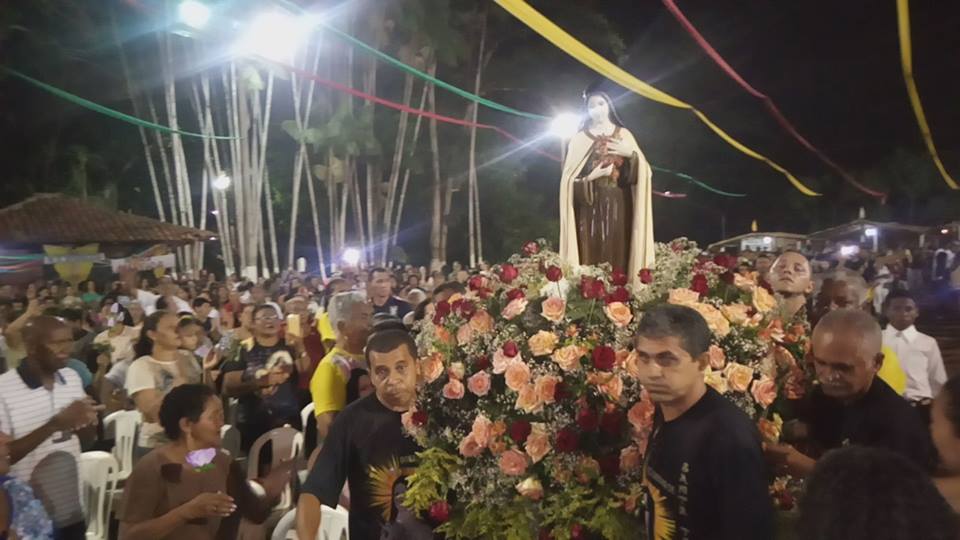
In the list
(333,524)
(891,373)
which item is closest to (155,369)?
(333,524)

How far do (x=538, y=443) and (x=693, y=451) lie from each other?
841 mm

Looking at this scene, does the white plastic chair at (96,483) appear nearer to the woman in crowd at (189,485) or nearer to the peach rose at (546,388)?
the woman in crowd at (189,485)

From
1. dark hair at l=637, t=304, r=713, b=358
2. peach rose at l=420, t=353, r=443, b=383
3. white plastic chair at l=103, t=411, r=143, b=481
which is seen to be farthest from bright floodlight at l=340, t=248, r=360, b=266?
dark hair at l=637, t=304, r=713, b=358

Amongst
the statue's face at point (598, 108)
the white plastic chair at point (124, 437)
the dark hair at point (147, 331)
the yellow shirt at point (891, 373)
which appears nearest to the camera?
the yellow shirt at point (891, 373)

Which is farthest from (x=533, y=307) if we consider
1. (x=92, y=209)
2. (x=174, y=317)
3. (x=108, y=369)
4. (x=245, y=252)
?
(x=245, y=252)

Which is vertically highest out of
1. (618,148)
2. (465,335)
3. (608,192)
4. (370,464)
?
(618,148)

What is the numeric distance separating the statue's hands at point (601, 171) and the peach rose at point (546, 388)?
2149 millimetres

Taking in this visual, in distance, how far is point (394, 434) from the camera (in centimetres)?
371

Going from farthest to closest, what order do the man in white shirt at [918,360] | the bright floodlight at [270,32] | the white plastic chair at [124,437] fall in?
the bright floodlight at [270,32]
the white plastic chair at [124,437]
the man in white shirt at [918,360]

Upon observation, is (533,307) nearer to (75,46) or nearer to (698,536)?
(698,536)

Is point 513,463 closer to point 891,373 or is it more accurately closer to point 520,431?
point 520,431

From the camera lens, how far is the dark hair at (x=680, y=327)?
9.50 ft

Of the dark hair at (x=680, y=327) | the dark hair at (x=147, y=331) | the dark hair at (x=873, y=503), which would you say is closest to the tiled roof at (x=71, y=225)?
the dark hair at (x=147, y=331)

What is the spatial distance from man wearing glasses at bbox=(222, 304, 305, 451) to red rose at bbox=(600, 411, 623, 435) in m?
3.44
